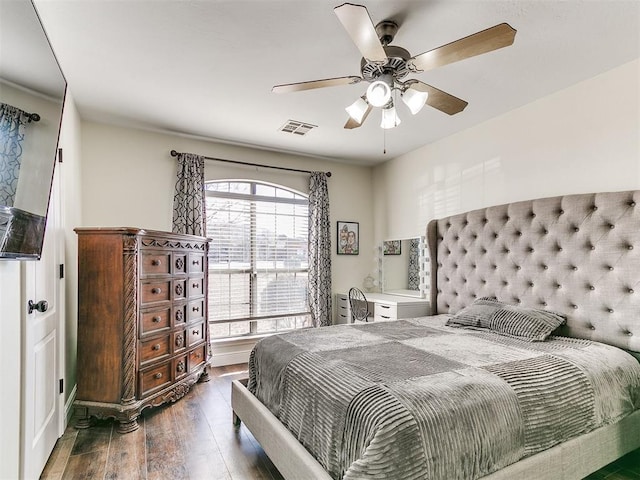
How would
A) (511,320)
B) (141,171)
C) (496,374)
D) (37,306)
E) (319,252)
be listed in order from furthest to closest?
(319,252) < (141,171) < (511,320) < (37,306) < (496,374)

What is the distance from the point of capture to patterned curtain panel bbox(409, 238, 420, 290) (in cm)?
426

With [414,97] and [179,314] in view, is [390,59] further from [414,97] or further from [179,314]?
[179,314]

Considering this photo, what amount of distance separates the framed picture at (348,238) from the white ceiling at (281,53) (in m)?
1.65

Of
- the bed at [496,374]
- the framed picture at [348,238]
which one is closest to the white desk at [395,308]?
the bed at [496,374]

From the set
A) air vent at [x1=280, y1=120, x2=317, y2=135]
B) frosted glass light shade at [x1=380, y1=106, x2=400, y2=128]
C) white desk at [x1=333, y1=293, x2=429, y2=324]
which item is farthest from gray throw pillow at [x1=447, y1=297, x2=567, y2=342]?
air vent at [x1=280, y1=120, x2=317, y2=135]

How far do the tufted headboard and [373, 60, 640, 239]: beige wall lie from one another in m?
0.17

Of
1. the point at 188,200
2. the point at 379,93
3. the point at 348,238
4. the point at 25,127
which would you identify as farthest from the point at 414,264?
the point at 25,127

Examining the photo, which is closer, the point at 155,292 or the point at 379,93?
the point at 379,93

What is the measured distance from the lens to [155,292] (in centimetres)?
281

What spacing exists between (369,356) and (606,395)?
1.22 metres

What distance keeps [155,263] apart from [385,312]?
92.9 inches

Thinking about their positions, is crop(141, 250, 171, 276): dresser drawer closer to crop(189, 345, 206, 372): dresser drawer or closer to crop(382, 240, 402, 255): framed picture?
crop(189, 345, 206, 372): dresser drawer

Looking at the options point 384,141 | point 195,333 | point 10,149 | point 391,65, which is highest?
point 384,141

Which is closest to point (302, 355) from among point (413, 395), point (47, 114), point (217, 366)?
point (413, 395)
